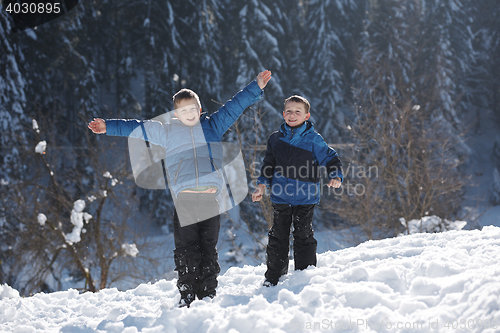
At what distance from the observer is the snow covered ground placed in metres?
1.95

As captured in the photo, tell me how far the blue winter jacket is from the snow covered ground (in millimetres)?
960

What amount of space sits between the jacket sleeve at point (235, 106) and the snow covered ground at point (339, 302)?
143cm

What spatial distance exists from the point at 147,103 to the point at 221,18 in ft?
22.3

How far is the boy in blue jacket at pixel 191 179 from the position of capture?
2881mm

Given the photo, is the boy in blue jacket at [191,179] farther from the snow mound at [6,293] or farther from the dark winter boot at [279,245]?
the snow mound at [6,293]

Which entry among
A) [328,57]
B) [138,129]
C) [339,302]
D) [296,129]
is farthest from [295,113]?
[328,57]

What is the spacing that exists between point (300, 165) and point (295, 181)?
0.15 meters

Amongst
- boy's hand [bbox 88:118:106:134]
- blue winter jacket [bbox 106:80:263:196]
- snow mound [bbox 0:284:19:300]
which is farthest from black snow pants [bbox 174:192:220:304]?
snow mound [bbox 0:284:19:300]

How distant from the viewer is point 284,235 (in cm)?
315

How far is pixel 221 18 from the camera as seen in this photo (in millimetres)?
20000

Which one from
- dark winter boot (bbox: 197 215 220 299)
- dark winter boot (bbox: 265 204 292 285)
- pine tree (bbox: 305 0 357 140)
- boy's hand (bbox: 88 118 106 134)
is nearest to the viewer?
boy's hand (bbox: 88 118 106 134)

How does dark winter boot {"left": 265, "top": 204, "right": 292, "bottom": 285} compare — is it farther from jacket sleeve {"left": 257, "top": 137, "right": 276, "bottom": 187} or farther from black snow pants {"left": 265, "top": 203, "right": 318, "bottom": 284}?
jacket sleeve {"left": 257, "top": 137, "right": 276, "bottom": 187}

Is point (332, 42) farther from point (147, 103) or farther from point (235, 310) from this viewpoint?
point (235, 310)

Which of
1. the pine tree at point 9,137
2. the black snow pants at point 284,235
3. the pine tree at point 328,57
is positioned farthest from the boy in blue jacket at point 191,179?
the pine tree at point 328,57
